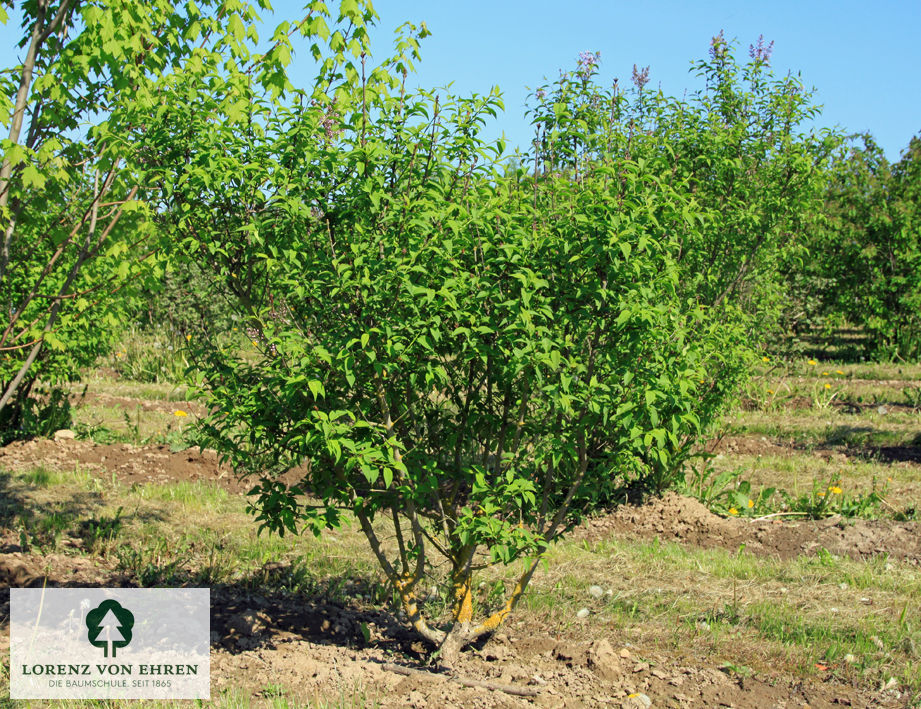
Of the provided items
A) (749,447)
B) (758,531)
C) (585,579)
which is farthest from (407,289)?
(749,447)

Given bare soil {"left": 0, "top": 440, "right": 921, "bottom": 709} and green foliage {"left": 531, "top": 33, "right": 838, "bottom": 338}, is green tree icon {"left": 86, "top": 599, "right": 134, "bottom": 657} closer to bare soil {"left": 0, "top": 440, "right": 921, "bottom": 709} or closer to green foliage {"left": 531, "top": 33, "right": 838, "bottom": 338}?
bare soil {"left": 0, "top": 440, "right": 921, "bottom": 709}

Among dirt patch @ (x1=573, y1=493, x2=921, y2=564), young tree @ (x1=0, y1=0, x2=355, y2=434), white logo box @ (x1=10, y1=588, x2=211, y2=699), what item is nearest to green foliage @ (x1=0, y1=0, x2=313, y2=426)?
young tree @ (x1=0, y1=0, x2=355, y2=434)

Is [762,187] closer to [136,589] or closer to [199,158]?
[199,158]

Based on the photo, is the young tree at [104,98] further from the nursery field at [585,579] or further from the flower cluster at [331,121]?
the nursery field at [585,579]

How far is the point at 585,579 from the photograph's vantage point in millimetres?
5223

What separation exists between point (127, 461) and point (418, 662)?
4.65 m

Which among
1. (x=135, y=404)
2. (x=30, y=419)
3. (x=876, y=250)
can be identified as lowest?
(x=30, y=419)

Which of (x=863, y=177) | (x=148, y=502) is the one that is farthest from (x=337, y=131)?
(x=863, y=177)

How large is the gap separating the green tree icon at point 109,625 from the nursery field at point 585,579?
0.45m

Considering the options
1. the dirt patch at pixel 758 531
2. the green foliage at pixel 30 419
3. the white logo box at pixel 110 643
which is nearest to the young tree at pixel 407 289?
the white logo box at pixel 110 643

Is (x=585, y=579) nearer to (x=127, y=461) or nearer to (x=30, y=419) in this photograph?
(x=127, y=461)

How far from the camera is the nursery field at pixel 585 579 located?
12.3 feet

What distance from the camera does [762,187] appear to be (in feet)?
19.8

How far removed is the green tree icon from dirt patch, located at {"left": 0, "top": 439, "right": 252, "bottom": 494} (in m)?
→ 2.77
